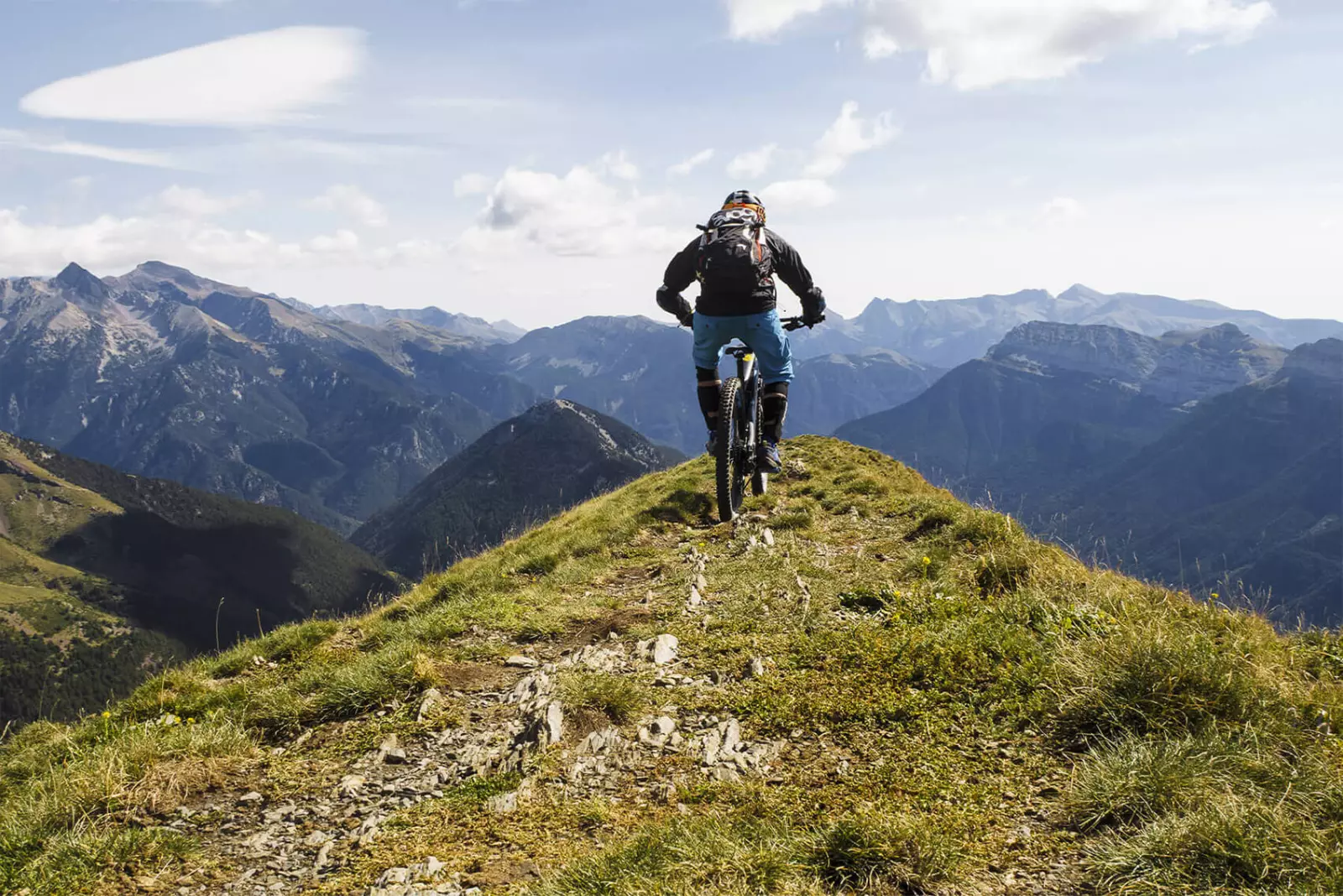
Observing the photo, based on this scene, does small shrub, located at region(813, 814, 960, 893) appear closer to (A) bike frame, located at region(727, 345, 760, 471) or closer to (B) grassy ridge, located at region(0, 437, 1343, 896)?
(B) grassy ridge, located at region(0, 437, 1343, 896)

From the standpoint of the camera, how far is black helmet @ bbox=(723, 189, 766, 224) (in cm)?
1081

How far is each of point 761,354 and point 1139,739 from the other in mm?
→ 7990

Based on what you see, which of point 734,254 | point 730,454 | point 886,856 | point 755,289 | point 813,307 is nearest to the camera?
point 886,856

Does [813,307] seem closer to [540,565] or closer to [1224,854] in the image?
[540,565]

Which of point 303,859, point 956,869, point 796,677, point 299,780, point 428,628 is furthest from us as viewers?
point 428,628

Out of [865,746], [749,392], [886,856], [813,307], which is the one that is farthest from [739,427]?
[886,856]

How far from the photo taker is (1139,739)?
4395mm

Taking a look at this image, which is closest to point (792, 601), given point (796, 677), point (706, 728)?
point (796, 677)

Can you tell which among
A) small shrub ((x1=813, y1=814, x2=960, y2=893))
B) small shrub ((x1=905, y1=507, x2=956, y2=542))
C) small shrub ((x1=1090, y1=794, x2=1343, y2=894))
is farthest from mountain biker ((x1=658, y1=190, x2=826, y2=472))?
small shrub ((x1=1090, y1=794, x2=1343, y2=894))

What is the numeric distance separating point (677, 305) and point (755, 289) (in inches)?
82.6

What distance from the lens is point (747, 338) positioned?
11258 millimetres

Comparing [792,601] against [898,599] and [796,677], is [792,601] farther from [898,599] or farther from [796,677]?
[796,677]

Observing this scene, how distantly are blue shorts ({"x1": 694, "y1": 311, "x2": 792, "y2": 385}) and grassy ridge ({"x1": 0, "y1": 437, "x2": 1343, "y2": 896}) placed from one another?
4.25 metres

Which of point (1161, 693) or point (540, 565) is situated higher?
point (1161, 693)
